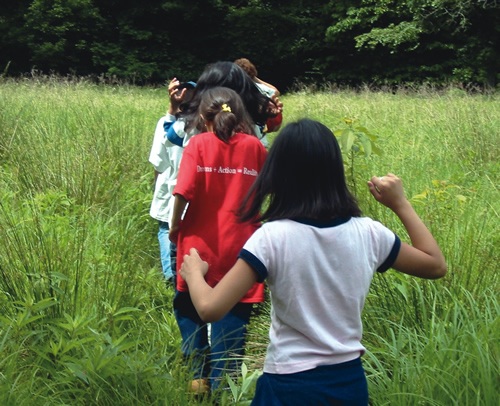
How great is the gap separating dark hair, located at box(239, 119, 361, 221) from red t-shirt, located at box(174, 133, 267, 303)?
998 mm

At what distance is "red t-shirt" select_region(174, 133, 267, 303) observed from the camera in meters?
3.13

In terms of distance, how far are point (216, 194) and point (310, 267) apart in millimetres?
1140

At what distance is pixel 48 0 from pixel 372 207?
103ft

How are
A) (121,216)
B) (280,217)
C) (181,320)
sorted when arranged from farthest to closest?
(121,216), (181,320), (280,217)

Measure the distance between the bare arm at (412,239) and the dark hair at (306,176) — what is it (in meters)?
0.12

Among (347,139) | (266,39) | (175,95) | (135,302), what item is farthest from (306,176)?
(266,39)

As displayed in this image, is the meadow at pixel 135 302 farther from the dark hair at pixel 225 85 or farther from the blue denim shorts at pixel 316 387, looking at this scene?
the blue denim shorts at pixel 316 387

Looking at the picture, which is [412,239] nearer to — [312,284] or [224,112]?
[312,284]

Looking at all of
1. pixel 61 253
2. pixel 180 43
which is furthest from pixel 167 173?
pixel 180 43

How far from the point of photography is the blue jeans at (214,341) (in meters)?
3.19

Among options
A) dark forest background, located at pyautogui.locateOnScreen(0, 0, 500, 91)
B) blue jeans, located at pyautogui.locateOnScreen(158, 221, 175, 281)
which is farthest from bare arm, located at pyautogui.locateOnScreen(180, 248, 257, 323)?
dark forest background, located at pyautogui.locateOnScreen(0, 0, 500, 91)

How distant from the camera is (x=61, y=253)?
12.5ft

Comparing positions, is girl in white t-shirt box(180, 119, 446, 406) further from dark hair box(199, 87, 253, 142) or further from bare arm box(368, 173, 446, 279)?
dark hair box(199, 87, 253, 142)

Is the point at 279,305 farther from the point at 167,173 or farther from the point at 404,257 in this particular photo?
the point at 167,173
